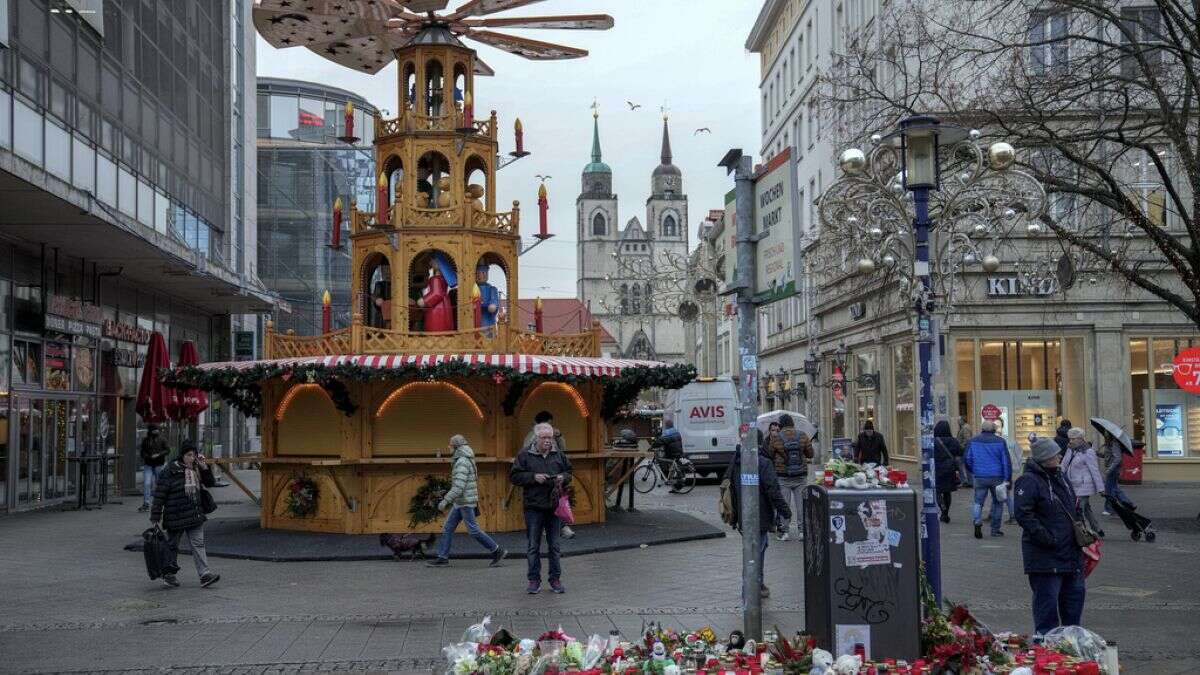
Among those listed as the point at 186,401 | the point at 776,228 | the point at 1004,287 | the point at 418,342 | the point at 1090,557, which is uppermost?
the point at 1004,287

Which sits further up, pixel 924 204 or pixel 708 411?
pixel 924 204

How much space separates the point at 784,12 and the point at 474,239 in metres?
41.1

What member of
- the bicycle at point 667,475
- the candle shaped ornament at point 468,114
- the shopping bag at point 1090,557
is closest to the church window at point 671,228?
the bicycle at point 667,475

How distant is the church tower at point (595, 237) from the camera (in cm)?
16888

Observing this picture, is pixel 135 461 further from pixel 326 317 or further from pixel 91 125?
pixel 326 317

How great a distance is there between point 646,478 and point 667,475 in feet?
1.72

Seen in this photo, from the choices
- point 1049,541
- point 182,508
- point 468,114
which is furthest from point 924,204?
point 468,114

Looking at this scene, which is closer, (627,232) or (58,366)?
(58,366)

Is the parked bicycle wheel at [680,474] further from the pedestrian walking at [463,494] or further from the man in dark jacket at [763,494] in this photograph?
the man in dark jacket at [763,494]

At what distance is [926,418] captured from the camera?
10312 millimetres

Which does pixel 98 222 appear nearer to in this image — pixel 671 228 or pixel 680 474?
pixel 680 474

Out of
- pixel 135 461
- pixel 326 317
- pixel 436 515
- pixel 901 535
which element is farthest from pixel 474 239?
pixel 135 461

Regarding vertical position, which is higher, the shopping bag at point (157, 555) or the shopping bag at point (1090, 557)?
the shopping bag at point (1090, 557)

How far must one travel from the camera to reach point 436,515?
1838 centimetres
